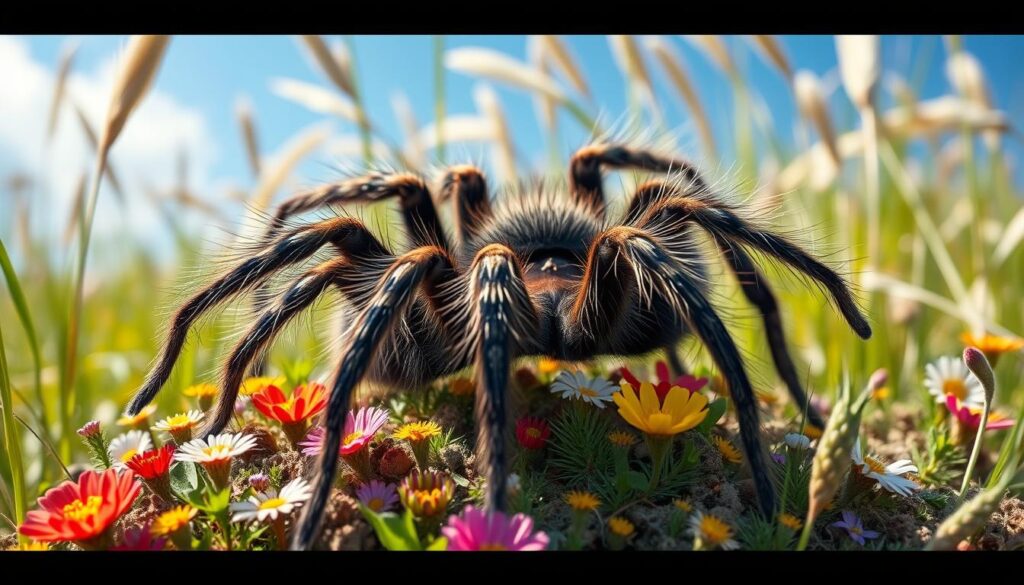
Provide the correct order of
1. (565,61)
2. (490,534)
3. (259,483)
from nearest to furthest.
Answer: (490,534) → (259,483) → (565,61)

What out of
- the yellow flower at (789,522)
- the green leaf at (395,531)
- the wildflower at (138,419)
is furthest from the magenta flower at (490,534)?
the wildflower at (138,419)

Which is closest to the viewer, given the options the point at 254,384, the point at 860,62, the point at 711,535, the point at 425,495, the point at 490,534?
the point at 490,534

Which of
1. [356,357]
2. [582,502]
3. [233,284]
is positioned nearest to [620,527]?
[582,502]

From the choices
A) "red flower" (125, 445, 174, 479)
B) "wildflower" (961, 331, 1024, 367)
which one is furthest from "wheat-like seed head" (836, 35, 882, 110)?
"red flower" (125, 445, 174, 479)

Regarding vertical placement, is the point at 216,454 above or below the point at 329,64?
below

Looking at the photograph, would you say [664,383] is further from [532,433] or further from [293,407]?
[293,407]

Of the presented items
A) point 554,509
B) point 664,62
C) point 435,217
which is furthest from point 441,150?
point 554,509
